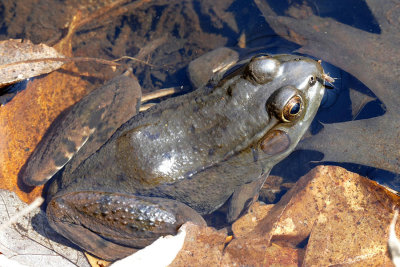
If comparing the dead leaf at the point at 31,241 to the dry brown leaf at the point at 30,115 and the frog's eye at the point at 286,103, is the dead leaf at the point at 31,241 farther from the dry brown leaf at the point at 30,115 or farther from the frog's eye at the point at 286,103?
the frog's eye at the point at 286,103

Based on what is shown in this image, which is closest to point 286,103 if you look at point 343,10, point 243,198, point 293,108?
point 293,108

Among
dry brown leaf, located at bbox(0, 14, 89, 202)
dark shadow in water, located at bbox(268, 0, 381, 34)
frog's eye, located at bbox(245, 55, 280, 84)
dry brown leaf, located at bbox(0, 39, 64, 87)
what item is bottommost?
dark shadow in water, located at bbox(268, 0, 381, 34)

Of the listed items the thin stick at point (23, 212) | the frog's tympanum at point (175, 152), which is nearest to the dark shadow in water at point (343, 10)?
the frog's tympanum at point (175, 152)

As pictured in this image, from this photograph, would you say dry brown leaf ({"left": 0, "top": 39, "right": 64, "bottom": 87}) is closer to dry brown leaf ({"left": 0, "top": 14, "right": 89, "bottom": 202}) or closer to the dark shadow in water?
dry brown leaf ({"left": 0, "top": 14, "right": 89, "bottom": 202})

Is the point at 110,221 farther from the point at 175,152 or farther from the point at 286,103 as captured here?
the point at 286,103

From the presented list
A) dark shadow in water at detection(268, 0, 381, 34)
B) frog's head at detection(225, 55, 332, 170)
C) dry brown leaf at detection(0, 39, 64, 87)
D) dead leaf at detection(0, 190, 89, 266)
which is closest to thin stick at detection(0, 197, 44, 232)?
dead leaf at detection(0, 190, 89, 266)

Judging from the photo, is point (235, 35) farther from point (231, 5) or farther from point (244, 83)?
point (244, 83)
